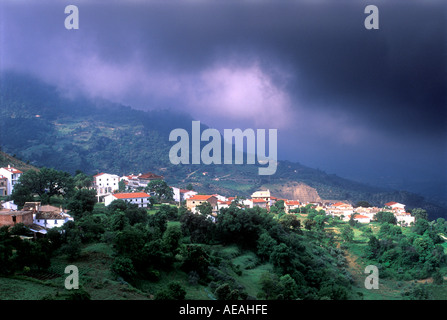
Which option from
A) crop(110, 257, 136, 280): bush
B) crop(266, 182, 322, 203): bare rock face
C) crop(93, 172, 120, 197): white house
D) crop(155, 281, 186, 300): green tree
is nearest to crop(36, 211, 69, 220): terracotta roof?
crop(110, 257, 136, 280): bush

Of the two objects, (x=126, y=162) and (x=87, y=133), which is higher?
(x=87, y=133)

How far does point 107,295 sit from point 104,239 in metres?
4.42

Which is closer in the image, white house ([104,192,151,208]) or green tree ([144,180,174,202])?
white house ([104,192,151,208])

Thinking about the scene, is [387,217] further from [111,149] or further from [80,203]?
[111,149]

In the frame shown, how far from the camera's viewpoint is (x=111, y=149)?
67500mm

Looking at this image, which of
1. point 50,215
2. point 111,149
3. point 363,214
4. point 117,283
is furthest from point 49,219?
point 111,149

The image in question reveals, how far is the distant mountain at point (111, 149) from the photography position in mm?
57688

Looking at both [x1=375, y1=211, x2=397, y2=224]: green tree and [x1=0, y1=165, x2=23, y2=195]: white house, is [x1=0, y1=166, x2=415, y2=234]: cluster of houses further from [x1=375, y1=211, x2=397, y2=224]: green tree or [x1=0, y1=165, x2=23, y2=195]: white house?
[x1=375, y1=211, x2=397, y2=224]: green tree

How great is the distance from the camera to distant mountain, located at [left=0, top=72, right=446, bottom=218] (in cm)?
5769

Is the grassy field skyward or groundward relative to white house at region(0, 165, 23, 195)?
groundward

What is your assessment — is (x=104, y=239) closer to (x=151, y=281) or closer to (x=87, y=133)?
(x=151, y=281)

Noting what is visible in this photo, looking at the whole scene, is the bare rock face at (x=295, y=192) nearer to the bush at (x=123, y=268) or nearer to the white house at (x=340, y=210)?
the white house at (x=340, y=210)

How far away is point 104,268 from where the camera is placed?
10.8 m
